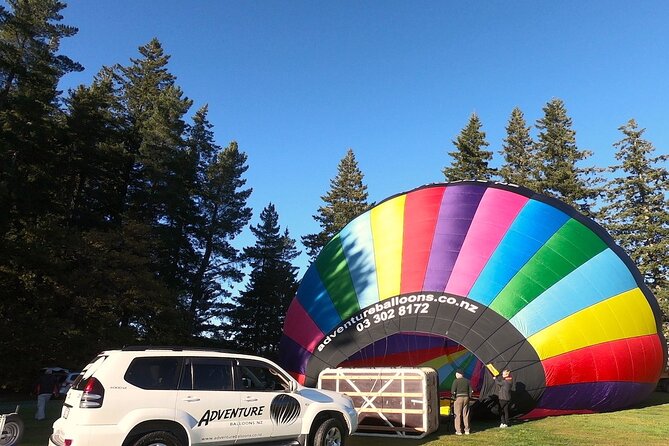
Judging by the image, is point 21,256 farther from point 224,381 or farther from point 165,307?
point 224,381

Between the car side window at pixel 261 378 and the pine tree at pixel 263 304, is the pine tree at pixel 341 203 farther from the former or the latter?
the car side window at pixel 261 378

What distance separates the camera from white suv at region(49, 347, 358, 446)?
6.05 meters

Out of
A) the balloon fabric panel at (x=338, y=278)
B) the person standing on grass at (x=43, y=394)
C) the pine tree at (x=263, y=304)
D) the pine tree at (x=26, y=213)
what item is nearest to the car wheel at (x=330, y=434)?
the balloon fabric panel at (x=338, y=278)

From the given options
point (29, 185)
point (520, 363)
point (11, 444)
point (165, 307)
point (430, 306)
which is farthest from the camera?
point (165, 307)

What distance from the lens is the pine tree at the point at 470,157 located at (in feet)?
149

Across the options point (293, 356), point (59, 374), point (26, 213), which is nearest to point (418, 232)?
point (293, 356)

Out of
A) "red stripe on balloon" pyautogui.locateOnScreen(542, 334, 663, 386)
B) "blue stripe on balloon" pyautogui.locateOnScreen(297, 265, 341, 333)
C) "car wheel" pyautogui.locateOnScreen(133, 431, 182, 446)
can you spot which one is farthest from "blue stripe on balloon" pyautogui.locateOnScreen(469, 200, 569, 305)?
"car wheel" pyautogui.locateOnScreen(133, 431, 182, 446)

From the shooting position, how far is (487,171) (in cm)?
4572

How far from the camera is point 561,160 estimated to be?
47.2 m

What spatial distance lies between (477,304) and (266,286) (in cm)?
3772

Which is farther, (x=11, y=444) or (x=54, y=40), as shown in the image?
(x=54, y=40)

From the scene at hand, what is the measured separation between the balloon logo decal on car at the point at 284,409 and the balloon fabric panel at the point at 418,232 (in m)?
5.12

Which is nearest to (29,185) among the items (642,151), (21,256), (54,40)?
(21,256)

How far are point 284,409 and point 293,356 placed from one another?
5909 mm
